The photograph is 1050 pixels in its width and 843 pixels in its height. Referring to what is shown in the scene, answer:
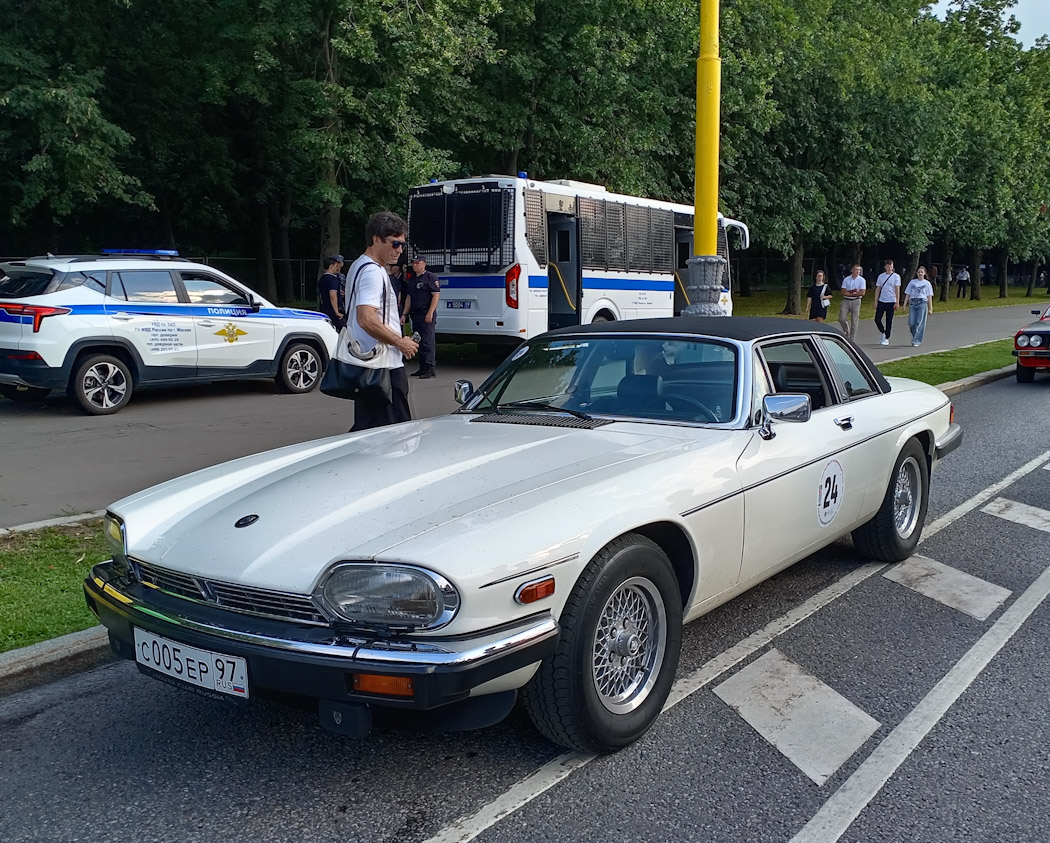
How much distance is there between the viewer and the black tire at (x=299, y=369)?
13.3m

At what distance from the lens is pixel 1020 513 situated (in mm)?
7020

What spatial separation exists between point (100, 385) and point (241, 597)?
9159 millimetres

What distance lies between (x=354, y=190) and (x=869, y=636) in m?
21.2

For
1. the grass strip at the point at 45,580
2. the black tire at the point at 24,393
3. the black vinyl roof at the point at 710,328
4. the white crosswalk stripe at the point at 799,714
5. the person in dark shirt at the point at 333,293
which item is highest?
the person in dark shirt at the point at 333,293

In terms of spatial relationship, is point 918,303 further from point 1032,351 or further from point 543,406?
point 543,406

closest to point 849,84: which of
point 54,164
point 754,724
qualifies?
point 54,164

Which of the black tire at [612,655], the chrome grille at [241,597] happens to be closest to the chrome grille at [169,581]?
the chrome grille at [241,597]

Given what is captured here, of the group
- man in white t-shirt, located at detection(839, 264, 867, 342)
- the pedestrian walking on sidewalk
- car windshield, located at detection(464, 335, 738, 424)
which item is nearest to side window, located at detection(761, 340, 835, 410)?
car windshield, located at detection(464, 335, 738, 424)

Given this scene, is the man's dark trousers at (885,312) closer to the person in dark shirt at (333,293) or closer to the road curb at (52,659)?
the person in dark shirt at (333,293)

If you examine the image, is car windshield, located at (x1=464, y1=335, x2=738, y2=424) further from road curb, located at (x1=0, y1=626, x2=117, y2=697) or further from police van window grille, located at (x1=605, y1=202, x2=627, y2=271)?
police van window grille, located at (x1=605, y1=202, x2=627, y2=271)

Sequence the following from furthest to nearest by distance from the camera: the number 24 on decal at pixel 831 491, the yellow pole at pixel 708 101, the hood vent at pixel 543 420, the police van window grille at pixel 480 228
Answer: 1. the police van window grille at pixel 480 228
2. the yellow pole at pixel 708 101
3. the number 24 on decal at pixel 831 491
4. the hood vent at pixel 543 420

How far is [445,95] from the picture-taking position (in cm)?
1903

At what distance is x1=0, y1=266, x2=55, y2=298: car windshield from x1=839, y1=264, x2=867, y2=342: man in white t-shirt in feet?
48.1

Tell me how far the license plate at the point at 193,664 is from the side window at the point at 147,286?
914cm
